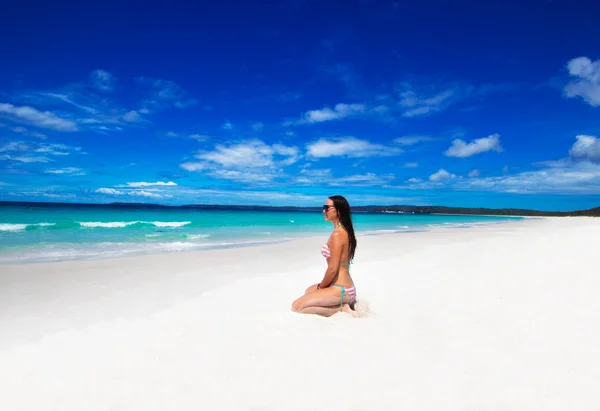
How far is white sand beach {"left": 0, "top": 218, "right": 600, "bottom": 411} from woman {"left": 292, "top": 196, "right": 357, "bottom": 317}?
0.19m

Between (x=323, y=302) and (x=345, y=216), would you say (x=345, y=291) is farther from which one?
(x=345, y=216)

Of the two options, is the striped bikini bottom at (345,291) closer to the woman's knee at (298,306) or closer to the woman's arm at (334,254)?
the woman's arm at (334,254)

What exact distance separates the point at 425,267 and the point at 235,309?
19.7 feet

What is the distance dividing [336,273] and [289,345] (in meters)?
1.39

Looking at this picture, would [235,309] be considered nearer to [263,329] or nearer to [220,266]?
[263,329]

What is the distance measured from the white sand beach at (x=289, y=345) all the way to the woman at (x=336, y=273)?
19cm

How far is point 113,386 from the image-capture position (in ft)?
10.1

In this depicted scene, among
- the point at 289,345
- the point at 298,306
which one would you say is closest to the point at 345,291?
the point at 298,306

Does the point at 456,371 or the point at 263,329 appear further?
the point at 263,329

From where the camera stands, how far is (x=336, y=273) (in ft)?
16.6

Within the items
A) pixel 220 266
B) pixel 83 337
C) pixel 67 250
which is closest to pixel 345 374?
pixel 83 337

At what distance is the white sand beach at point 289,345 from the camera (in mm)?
2953

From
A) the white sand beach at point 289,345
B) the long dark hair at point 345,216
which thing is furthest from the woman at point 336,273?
the white sand beach at point 289,345

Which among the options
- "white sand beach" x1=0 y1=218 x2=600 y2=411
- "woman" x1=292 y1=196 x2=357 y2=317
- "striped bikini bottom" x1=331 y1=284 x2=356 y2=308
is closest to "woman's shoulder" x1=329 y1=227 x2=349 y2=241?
"woman" x1=292 y1=196 x2=357 y2=317
